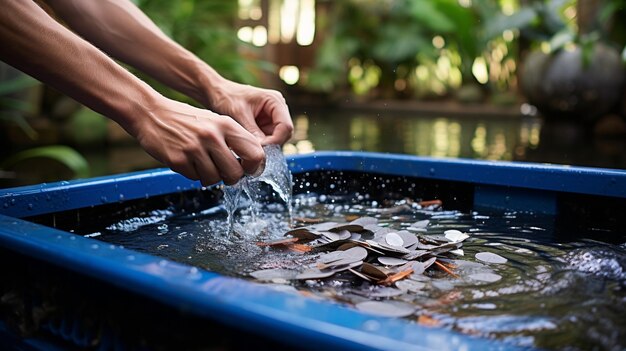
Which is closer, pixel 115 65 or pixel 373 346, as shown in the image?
pixel 373 346

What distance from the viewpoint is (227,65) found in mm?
4094

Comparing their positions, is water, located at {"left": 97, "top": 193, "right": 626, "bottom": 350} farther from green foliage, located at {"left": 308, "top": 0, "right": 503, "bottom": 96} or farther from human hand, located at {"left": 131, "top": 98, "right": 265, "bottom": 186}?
green foliage, located at {"left": 308, "top": 0, "right": 503, "bottom": 96}

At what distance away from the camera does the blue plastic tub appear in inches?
20.6

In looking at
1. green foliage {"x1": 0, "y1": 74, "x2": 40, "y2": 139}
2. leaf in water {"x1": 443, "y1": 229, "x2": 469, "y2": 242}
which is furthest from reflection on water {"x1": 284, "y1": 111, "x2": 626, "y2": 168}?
leaf in water {"x1": 443, "y1": 229, "x2": 469, "y2": 242}

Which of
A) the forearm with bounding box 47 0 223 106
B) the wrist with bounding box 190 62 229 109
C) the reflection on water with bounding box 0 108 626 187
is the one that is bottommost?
the reflection on water with bounding box 0 108 626 187

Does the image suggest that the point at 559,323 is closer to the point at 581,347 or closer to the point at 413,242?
the point at 581,347

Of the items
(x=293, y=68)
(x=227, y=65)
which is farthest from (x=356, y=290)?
(x=293, y=68)

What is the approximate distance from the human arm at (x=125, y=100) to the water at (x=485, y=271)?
0.65 ft

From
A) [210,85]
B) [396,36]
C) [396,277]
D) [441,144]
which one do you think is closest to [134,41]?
[210,85]

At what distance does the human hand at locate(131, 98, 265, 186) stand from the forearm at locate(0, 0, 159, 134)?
31 millimetres

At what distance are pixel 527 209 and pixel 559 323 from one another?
77 centimetres

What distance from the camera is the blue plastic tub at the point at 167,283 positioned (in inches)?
20.6

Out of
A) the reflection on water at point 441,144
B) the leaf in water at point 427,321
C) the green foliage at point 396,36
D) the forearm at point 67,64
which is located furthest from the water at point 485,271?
the green foliage at point 396,36

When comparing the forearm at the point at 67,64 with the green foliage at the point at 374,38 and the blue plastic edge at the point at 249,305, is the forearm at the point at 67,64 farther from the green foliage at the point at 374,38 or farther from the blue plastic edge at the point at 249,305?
the green foliage at the point at 374,38
